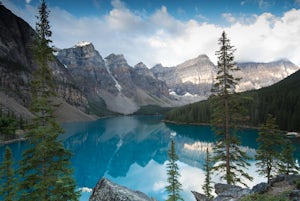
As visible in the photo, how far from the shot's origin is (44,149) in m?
12.5

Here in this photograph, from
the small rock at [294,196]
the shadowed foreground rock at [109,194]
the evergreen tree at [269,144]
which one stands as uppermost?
the shadowed foreground rock at [109,194]

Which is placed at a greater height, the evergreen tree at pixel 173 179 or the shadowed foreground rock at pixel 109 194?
the shadowed foreground rock at pixel 109 194

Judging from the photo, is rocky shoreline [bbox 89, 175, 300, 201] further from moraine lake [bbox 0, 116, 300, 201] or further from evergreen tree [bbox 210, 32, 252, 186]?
moraine lake [bbox 0, 116, 300, 201]

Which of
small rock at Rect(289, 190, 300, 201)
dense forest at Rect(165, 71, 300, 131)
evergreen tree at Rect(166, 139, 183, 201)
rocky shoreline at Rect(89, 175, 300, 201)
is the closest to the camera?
rocky shoreline at Rect(89, 175, 300, 201)

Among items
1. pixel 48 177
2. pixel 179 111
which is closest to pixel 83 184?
pixel 48 177

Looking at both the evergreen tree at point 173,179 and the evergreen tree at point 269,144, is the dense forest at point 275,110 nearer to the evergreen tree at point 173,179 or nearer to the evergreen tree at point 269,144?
the evergreen tree at point 269,144

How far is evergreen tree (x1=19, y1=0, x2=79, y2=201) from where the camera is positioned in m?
12.6

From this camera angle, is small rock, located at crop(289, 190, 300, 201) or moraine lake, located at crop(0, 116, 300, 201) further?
moraine lake, located at crop(0, 116, 300, 201)

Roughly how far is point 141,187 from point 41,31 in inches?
1329

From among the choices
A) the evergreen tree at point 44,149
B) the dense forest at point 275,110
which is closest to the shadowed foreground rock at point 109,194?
the evergreen tree at point 44,149

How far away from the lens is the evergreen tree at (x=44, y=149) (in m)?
12.6

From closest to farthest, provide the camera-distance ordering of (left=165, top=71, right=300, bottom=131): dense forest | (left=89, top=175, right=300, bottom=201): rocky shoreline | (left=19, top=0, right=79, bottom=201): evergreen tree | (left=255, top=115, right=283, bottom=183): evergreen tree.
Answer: (left=89, top=175, right=300, bottom=201): rocky shoreline
(left=19, top=0, right=79, bottom=201): evergreen tree
(left=255, top=115, right=283, bottom=183): evergreen tree
(left=165, top=71, right=300, bottom=131): dense forest

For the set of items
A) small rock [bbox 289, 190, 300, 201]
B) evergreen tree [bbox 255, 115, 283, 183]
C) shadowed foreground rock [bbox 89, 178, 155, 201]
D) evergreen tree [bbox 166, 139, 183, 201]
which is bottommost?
evergreen tree [bbox 166, 139, 183, 201]

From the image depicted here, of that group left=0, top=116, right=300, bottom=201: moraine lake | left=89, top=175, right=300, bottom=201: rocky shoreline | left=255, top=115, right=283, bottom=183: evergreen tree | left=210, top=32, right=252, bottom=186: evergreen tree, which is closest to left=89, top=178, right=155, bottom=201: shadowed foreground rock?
left=89, top=175, right=300, bottom=201: rocky shoreline
